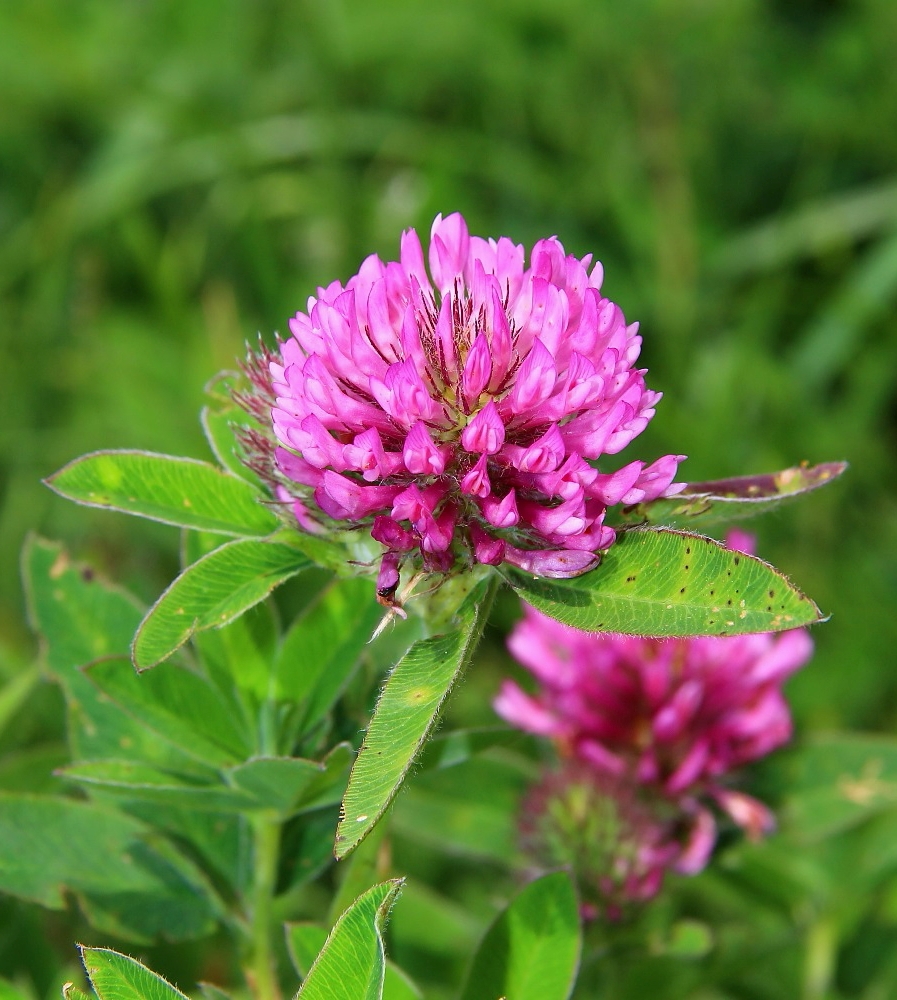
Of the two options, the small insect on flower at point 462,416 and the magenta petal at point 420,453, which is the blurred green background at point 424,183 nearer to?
the small insect on flower at point 462,416

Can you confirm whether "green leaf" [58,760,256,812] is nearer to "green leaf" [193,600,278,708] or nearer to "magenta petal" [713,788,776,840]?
"green leaf" [193,600,278,708]

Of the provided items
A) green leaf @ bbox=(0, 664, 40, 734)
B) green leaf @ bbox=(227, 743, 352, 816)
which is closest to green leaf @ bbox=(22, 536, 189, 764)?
green leaf @ bbox=(0, 664, 40, 734)

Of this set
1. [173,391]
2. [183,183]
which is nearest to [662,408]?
[173,391]

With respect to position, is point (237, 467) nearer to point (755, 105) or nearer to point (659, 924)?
point (659, 924)

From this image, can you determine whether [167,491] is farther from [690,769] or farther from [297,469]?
[690,769]

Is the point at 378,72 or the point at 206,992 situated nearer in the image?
the point at 206,992

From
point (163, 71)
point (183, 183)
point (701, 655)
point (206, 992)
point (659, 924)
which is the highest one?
point (163, 71)

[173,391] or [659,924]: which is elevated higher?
[173,391]

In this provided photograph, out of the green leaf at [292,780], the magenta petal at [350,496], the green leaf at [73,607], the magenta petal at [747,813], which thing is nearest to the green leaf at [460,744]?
the green leaf at [292,780]
